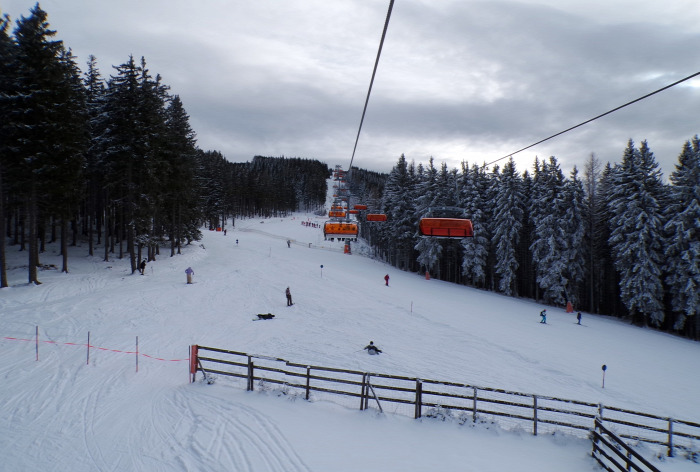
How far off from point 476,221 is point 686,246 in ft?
67.0

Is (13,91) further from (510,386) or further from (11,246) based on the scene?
(510,386)

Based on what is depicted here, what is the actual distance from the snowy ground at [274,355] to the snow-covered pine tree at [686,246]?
379 cm

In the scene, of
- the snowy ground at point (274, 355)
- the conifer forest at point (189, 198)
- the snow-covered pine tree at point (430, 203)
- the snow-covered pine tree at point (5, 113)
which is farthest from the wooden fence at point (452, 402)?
the snow-covered pine tree at point (430, 203)

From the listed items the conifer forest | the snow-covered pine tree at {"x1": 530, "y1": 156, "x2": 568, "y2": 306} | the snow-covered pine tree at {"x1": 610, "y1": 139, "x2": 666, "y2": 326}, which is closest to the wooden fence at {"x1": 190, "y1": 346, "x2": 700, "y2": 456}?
the conifer forest

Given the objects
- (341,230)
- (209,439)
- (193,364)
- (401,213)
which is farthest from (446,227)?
(401,213)

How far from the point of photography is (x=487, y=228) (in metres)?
47.7

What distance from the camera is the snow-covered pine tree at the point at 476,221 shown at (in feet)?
151

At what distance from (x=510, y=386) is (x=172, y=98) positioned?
A: 44346 mm

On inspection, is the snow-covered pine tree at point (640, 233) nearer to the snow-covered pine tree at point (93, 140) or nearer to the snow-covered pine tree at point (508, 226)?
the snow-covered pine tree at point (508, 226)

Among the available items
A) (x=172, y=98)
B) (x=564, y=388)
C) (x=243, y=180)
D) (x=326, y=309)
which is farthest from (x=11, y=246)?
(x=243, y=180)

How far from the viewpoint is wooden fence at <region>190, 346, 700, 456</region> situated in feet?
33.1

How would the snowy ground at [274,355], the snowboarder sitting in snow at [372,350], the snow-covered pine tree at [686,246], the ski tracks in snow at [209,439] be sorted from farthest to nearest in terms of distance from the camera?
the snow-covered pine tree at [686,246] → the snowboarder sitting in snow at [372,350] → the snowy ground at [274,355] → the ski tracks in snow at [209,439]

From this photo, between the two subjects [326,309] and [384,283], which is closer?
[326,309]

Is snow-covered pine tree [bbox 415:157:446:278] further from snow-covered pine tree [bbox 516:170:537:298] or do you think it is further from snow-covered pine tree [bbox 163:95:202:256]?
snow-covered pine tree [bbox 163:95:202:256]
